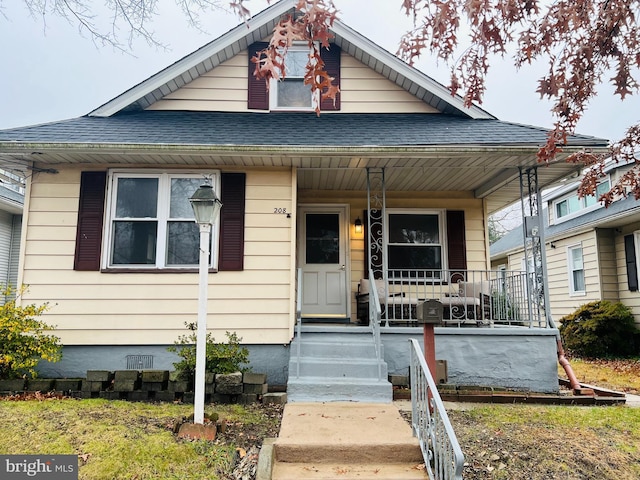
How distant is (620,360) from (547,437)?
7473mm

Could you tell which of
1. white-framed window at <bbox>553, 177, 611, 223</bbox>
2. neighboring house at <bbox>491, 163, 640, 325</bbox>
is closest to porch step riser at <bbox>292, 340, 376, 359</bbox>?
neighboring house at <bbox>491, 163, 640, 325</bbox>

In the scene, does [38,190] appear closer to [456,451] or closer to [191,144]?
[191,144]

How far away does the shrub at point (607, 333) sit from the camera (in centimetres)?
1012

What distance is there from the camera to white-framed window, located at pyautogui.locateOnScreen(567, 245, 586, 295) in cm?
1216

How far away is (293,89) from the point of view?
7.73m

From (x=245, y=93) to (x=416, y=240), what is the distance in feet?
13.2

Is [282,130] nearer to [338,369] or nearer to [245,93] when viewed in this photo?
[245,93]

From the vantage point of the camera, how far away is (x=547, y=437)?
3.97 m

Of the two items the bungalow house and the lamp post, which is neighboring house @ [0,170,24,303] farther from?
the lamp post

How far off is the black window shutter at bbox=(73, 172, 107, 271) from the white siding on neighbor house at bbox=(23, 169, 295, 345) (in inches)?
4.3

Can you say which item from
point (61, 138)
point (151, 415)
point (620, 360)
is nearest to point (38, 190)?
point (61, 138)

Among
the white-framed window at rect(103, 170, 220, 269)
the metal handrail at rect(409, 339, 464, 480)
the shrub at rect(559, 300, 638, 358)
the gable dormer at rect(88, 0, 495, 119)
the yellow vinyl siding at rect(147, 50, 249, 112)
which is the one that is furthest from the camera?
the shrub at rect(559, 300, 638, 358)

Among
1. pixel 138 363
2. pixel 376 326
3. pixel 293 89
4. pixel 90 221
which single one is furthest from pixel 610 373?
pixel 90 221

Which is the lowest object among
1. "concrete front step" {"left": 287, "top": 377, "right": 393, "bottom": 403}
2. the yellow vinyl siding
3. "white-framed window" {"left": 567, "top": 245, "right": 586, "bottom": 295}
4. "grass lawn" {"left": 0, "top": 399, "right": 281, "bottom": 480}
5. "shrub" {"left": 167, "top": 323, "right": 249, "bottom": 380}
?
"grass lawn" {"left": 0, "top": 399, "right": 281, "bottom": 480}
